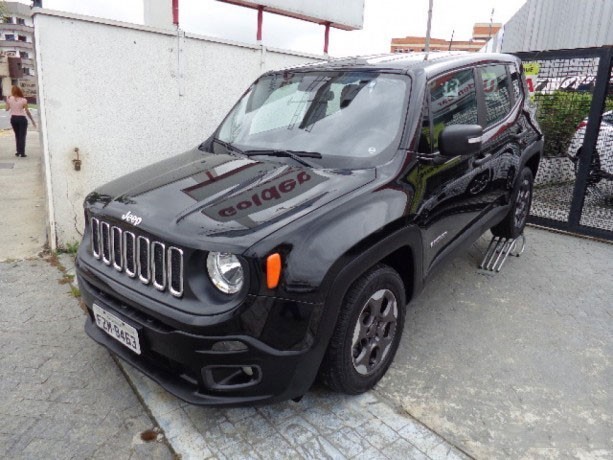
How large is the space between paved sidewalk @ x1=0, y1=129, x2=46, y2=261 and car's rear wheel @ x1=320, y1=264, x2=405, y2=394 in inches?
143

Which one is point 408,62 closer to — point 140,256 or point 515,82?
point 515,82

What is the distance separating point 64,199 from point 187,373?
3134 millimetres

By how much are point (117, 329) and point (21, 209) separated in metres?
4.67

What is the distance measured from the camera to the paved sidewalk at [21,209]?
489cm

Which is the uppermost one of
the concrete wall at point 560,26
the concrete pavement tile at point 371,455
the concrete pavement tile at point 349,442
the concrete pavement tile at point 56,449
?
the concrete wall at point 560,26

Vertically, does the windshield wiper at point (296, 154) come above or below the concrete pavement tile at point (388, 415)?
above

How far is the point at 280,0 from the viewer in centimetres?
641

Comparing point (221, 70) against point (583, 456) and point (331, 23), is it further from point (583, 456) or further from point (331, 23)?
point (583, 456)

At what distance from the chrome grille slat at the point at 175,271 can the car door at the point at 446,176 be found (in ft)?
4.51

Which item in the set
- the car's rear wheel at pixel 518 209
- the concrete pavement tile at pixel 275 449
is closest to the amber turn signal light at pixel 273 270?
the concrete pavement tile at pixel 275 449

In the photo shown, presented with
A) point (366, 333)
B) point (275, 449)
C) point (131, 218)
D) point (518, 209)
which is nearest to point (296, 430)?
point (275, 449)

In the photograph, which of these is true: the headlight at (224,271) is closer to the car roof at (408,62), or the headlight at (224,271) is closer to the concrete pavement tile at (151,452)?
the concrete pavement tile at (151,452)

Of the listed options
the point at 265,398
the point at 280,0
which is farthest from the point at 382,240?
the point at 280,0

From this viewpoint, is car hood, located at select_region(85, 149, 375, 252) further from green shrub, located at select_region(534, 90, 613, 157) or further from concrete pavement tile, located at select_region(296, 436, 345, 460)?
green shrub, located at select_region(534, 90, 613, 157)
